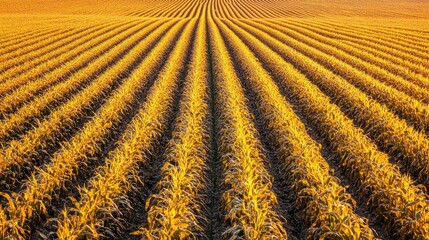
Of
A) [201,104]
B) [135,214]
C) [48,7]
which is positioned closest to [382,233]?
[135,214]

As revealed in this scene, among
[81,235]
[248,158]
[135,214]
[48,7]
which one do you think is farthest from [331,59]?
[48,7]

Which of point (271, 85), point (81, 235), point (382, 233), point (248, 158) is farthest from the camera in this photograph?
point (271, 85)

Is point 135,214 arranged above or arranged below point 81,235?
below

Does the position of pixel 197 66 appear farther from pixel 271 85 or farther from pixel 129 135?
pixel 129 135

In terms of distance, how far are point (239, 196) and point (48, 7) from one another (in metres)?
83.8

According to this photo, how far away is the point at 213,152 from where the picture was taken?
9.94m

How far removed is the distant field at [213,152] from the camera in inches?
245

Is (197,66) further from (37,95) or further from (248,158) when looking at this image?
(248,158)

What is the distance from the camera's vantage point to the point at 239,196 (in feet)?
22.9

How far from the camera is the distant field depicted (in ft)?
20.4

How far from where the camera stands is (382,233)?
6637 mm

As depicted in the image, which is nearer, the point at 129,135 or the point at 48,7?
the point at 129,135

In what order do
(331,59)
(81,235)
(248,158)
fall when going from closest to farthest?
(81,235) < (248,158) < (331,59)

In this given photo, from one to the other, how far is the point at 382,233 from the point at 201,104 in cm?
789
